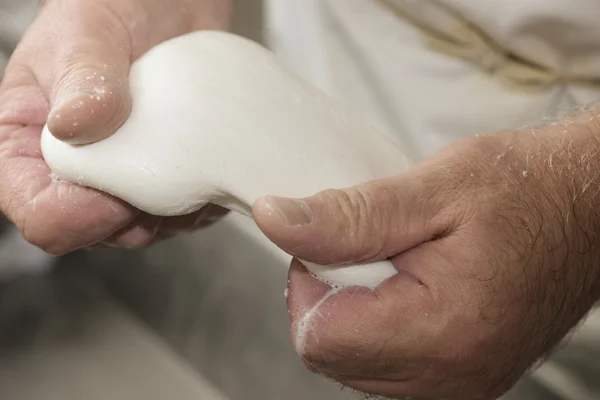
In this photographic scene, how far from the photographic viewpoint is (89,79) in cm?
41

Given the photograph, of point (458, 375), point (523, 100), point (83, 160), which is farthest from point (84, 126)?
point (523, 100)

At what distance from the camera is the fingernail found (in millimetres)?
335

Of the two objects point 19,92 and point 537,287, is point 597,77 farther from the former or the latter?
point 19,92

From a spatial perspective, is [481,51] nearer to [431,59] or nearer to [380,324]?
[431,59]

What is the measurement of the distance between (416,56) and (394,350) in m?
0.33

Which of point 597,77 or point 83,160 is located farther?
point 597,77

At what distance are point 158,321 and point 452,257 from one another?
0.55 meters

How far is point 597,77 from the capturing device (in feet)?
1.77

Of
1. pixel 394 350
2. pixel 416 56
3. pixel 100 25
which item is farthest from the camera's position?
pixel 416 56

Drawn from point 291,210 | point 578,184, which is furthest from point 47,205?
point 578,184

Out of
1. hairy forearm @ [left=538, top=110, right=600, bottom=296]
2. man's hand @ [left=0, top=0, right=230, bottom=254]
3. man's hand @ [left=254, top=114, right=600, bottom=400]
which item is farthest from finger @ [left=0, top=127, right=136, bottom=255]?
hairy forearm @ [left=538, top=110, right=600, bottom=296]

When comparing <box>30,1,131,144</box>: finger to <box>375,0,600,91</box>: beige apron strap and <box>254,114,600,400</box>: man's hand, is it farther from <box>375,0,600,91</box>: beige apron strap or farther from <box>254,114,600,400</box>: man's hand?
<box>375,0,600,91</box>: beige apron strap

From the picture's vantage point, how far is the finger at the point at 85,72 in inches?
15.1

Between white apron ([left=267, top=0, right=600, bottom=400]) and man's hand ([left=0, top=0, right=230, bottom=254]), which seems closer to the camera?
man's hand ([left=0, top=0, right=230, bottom=254])
